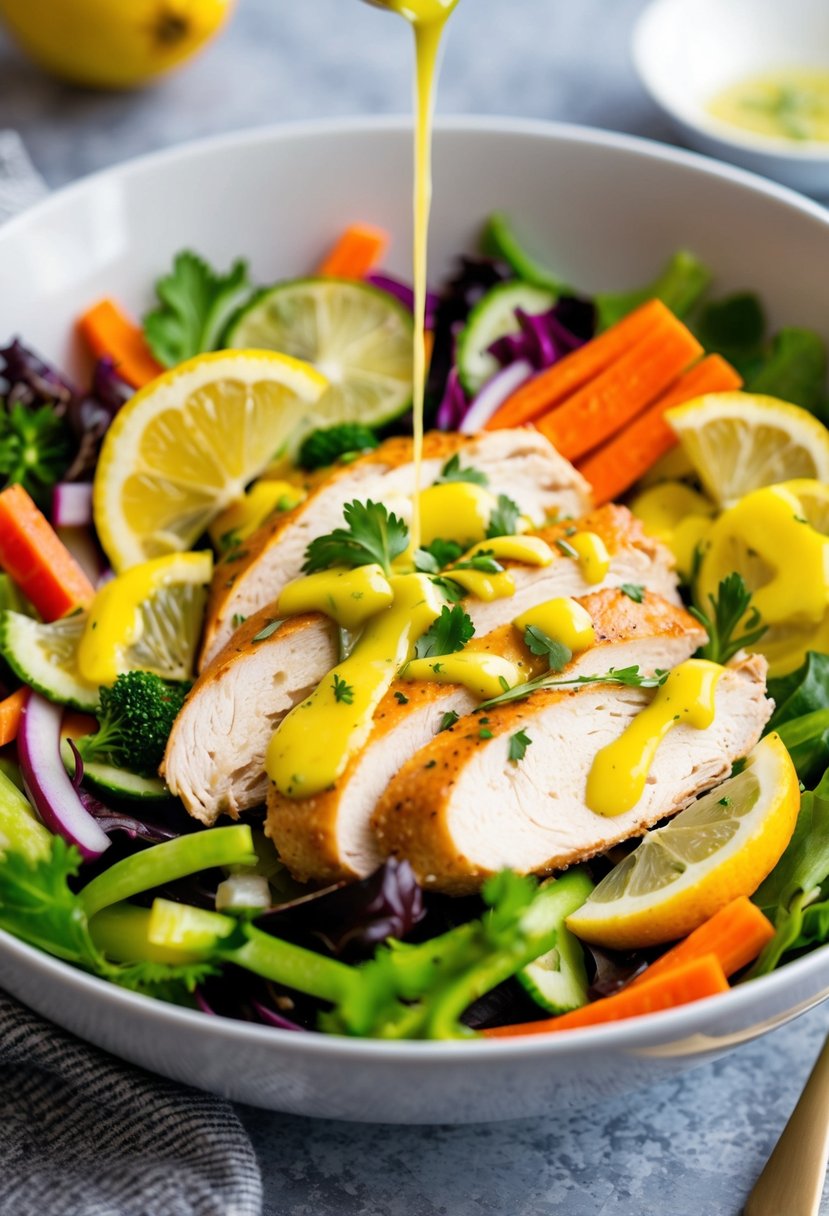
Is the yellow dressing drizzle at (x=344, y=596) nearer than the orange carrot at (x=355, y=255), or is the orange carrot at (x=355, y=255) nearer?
the yellow dressing drizzle at (x=344, y=596)

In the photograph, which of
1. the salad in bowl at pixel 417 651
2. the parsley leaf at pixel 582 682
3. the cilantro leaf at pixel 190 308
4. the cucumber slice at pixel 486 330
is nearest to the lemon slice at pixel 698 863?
the salad in bowl at pixel 417 651

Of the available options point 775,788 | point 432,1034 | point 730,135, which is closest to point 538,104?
point 730,135

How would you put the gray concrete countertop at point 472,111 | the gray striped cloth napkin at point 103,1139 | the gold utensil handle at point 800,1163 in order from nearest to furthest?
1. the gray striped cloth napkin at point 103,1139
2. the gold utensil handle at point 800,1163
3. the gray concrete countertop at point 472,111

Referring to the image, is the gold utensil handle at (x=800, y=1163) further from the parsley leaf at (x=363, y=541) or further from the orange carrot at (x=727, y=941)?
the parsley leaf at (x=363, y=541)

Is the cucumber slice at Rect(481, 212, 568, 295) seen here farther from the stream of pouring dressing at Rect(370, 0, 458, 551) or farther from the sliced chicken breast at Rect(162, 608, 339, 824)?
the sliced chicken breast at Rect(162, 608, 339, 824)

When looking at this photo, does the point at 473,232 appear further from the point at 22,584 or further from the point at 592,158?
the point at 22,584

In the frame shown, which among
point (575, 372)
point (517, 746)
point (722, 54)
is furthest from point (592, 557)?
point (722, 54)
